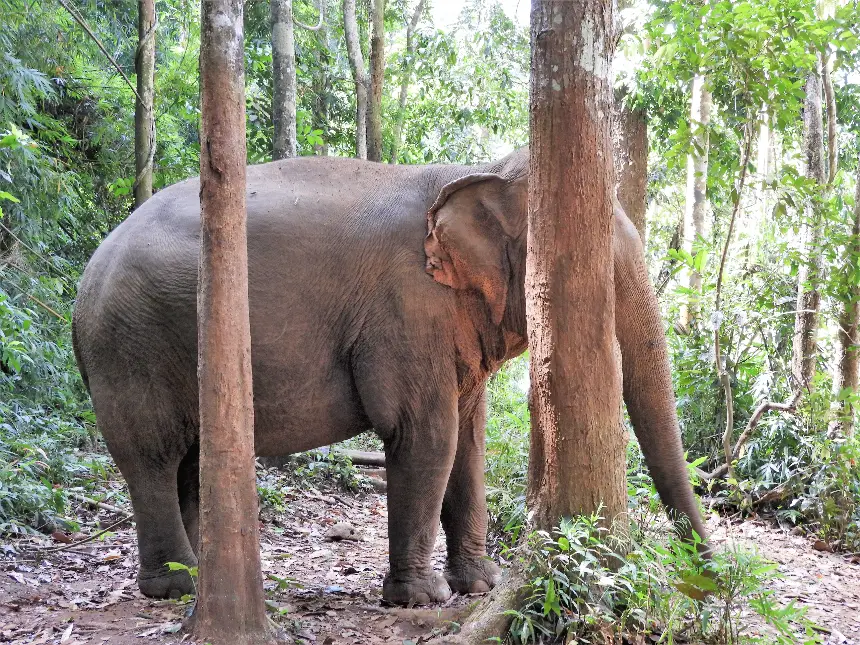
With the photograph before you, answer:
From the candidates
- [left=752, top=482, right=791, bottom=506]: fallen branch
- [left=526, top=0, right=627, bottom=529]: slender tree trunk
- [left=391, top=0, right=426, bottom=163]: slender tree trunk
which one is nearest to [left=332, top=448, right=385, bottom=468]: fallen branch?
[left=752, top=482, right=791, bottom=506]: fallen branch

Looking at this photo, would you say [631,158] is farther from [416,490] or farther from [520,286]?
[416,490]

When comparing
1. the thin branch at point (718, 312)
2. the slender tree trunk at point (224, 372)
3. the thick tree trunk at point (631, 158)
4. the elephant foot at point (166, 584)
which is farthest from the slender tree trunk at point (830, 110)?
the elephant foot at point (166, 584)

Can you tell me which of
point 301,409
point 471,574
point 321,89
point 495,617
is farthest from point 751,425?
point 321,89

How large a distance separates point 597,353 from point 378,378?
1655 mm

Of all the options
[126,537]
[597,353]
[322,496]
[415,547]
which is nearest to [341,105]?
[322,496]

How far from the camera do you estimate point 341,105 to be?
13.0 m

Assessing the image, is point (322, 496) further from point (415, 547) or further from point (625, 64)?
point (625, 64)

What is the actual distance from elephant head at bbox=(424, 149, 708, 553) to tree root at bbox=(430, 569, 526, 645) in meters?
1.14

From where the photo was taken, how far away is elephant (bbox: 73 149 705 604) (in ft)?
16.7

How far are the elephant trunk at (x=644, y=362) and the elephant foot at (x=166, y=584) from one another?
109 inches

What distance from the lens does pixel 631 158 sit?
8.95m

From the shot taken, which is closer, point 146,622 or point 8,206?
point 146,622

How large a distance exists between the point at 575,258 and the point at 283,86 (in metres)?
5.49

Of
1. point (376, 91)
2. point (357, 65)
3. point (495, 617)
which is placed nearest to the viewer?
point (495, 617)
